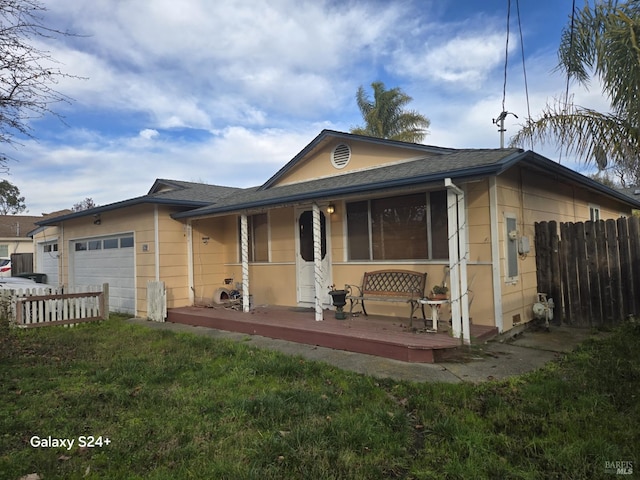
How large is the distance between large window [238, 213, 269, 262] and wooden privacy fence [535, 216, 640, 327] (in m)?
5.89

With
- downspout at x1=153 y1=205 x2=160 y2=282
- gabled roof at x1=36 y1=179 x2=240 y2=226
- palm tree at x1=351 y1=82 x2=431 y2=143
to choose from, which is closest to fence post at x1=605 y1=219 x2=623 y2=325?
gabled roof at x1=36 y1=179 x2=240 y2=226

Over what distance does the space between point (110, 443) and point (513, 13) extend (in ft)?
27.0

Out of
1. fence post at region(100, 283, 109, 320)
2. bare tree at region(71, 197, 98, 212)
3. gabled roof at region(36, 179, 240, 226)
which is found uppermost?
bare tree at region(71, 197, 98, 212)

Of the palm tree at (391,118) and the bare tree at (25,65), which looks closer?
the bare tree at (25,65)

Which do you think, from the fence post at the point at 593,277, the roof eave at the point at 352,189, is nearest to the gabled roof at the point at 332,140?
the roof eave at the point at 352,189

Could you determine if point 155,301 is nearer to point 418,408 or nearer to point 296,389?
point 296,389

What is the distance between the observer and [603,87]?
20.0ft

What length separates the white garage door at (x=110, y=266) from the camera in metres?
10.4

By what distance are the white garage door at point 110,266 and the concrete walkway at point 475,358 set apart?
16.6 feet

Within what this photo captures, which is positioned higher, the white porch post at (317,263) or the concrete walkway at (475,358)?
the white porch post at (317,263)

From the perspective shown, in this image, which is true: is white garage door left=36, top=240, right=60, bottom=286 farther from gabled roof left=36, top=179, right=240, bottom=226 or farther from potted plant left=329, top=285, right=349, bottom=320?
Result: potted plant left=329, top=285, right=349, bottom=320

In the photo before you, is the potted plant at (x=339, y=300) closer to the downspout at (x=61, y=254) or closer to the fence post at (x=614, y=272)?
the fence post at (x=614, y=272)

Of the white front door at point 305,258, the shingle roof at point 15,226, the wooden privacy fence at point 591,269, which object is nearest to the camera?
the wooden privacy fence at point 591,269

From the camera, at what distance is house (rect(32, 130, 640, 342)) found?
609 cm
